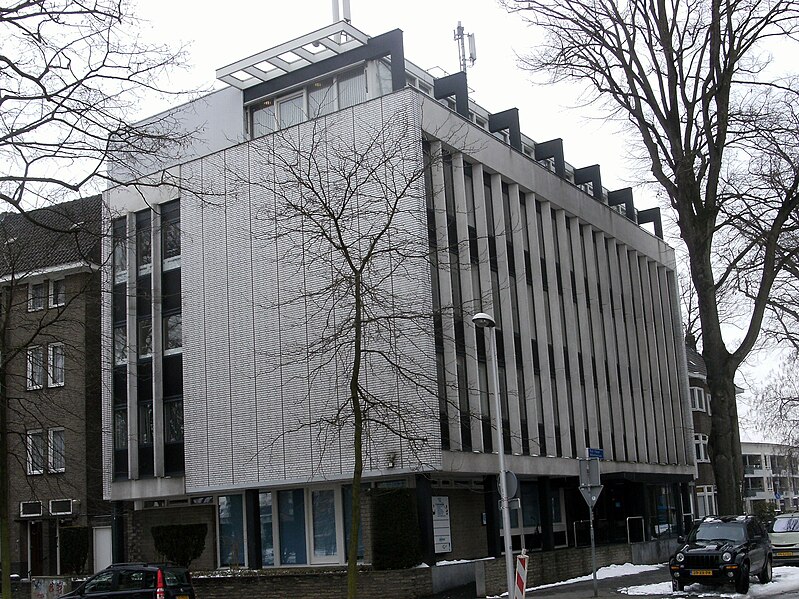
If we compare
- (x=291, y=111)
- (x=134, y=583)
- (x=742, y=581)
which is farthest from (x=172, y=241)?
(x=742, y=581)

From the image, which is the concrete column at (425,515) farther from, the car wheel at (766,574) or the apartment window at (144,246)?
the apartment window at (144,246)

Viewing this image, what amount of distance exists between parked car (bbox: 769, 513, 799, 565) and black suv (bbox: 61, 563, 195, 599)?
57.9 ft

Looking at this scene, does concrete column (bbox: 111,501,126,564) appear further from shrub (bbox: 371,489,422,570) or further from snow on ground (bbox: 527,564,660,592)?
snow on ground (bbox: 527,564,660,592)

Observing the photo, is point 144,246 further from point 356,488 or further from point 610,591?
point 610,591

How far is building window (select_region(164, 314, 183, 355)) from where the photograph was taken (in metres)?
32.5

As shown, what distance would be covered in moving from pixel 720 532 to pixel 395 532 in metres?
7.88

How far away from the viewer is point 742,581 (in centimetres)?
2306

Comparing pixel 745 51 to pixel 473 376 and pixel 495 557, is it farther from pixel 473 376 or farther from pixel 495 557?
pixel 495 557

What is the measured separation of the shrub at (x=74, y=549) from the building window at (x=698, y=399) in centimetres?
3309

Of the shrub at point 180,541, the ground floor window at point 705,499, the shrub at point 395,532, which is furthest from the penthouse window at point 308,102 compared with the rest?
the ground floor window at point 705,499

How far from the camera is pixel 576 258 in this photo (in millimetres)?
37406

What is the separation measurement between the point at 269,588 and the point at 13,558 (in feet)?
50.9

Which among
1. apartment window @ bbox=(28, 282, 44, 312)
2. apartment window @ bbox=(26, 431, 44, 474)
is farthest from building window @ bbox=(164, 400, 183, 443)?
apartment window @ bbox=(28, 282, 44, 312)

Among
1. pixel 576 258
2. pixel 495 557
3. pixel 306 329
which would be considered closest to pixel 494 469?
pixel 495 557
